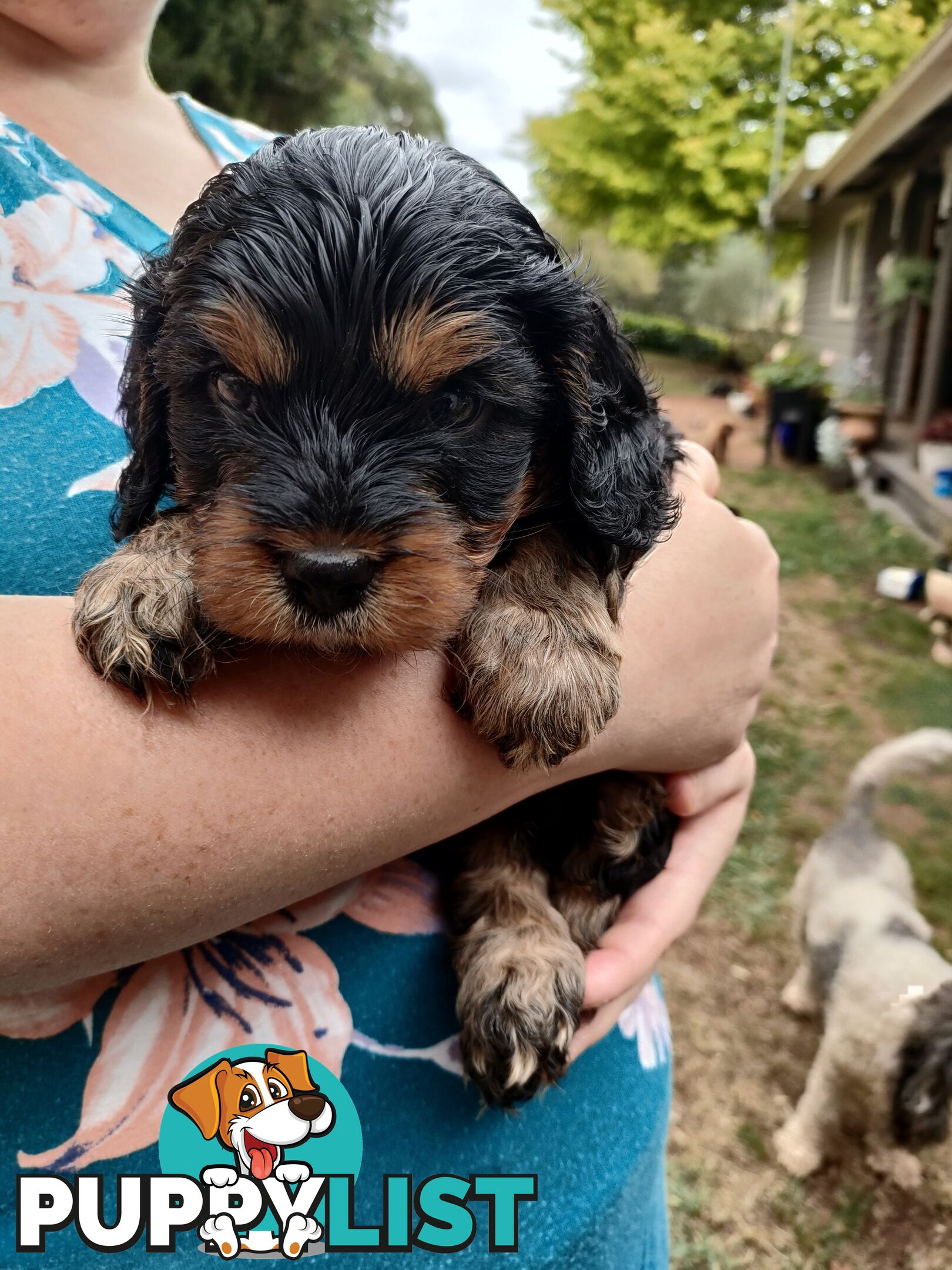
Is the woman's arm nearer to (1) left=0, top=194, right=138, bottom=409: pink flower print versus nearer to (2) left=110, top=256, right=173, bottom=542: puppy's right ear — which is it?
(2) left=110, top=256, right=173, bottom=542: puppy's right ear

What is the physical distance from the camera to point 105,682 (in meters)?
0.95

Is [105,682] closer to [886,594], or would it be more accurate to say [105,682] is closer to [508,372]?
[508,372]

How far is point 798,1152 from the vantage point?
3.24 m

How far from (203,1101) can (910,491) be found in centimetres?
1027

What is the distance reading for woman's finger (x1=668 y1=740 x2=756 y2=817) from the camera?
5.15 feet

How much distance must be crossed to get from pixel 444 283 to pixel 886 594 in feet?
23.8

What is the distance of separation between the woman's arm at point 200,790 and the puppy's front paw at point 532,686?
0.04 meters

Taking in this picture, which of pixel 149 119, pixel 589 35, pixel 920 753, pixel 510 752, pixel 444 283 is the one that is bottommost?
pixel 920 753

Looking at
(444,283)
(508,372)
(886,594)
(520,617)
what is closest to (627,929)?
(520,617)

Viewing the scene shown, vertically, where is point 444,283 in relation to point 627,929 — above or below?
above

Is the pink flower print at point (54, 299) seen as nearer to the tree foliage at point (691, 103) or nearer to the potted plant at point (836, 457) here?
the potted plant at point (836, 457)

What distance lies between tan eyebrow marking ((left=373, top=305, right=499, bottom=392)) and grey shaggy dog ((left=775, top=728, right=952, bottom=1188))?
277cm

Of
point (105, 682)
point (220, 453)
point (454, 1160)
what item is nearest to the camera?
point (105, 682)

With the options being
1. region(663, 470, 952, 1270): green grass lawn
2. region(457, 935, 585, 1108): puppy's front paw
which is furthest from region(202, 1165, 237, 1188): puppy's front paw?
region(663, 470, 952, 1270): green grass lawn
